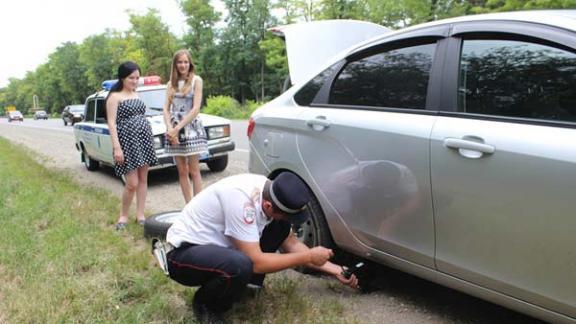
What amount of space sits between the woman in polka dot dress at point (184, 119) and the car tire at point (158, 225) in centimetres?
75

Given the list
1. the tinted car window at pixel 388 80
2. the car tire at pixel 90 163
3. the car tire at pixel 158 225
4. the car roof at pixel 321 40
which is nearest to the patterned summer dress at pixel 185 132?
the car tire at pixel 158 225

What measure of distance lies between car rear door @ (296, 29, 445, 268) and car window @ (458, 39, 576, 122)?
197 mm

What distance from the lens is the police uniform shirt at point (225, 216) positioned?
2.33m

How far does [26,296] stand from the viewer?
2.89m

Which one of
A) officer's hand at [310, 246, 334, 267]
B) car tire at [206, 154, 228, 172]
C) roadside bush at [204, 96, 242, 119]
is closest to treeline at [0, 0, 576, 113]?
roadside bush at [204, 96, 242, 119]

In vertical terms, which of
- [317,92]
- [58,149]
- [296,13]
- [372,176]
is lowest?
[58,149]

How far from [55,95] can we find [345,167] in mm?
95506

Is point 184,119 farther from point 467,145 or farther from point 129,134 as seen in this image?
point 467,145

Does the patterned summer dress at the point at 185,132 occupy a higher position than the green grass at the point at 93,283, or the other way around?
the patterned summer dress at the point at 185,132

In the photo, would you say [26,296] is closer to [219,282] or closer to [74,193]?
[219,282]

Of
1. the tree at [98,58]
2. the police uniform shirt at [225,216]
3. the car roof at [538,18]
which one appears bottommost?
the police uniform shirt at [225,216]

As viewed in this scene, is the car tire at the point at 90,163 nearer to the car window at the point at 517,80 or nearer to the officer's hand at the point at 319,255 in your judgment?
the officer's hand at the point at 319,255

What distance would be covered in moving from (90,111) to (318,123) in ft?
21.7

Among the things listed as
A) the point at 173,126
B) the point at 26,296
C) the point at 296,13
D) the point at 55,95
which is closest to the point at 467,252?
the point at 26,296
